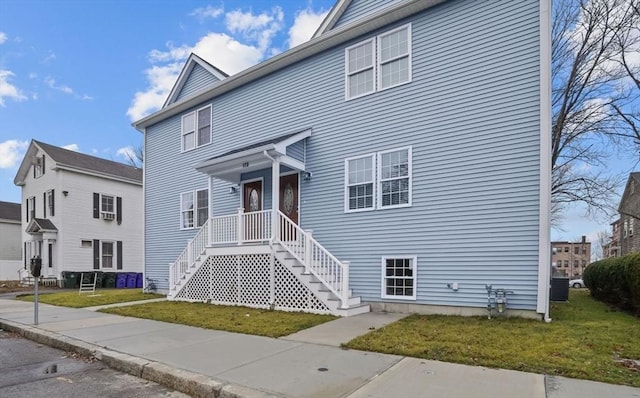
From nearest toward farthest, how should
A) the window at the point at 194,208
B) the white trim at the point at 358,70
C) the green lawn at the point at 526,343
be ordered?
the green lawn at the point at 526,343 → the white trim at the point at 358,70 → the window at the point at 194,208

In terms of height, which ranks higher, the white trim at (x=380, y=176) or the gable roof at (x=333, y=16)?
the gable roof at (x=333, y=16)

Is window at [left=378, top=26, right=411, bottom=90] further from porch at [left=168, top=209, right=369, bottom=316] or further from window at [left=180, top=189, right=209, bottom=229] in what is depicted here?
window at [left=180, top=189, right=209, bottom=229]

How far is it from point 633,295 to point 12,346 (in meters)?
13.2

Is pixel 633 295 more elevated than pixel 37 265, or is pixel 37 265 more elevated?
pixel 37 265

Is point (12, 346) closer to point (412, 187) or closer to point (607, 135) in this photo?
point (412, 187)

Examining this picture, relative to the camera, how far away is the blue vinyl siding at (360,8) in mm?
10716

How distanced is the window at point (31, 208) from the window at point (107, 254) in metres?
5.12

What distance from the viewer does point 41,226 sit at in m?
21.5

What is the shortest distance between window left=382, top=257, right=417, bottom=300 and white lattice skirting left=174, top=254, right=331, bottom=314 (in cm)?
164

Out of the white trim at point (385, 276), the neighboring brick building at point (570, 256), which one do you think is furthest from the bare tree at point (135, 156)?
the neighboring brick building at point (570, 256)

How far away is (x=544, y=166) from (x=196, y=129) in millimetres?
11537

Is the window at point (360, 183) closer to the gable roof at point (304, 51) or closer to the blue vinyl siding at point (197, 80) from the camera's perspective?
the gable roof at point (304, 51)

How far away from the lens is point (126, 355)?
5.71 meters

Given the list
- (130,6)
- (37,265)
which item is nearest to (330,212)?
(37,265)
